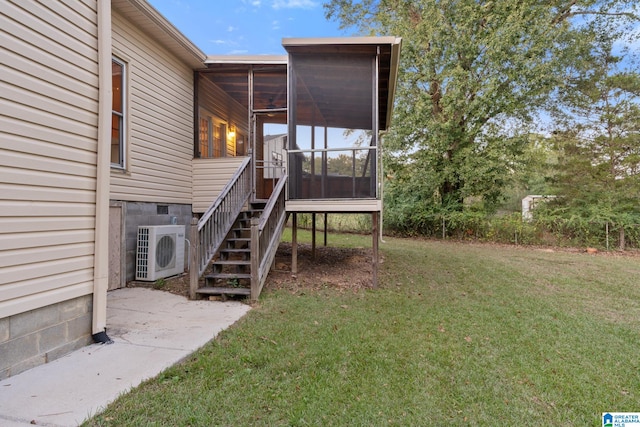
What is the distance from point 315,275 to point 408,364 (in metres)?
3.45

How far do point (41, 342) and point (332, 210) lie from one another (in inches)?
159

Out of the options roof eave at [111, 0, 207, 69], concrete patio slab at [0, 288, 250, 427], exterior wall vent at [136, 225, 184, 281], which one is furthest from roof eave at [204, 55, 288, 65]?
concrete patio slab at [0, 288, 250, 427]

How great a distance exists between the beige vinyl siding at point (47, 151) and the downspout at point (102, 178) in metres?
0.05

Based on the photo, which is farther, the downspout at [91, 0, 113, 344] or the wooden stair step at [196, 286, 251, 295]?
the wooden stair step at [196, 286, 251, 295]

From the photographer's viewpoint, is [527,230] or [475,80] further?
[475,80]

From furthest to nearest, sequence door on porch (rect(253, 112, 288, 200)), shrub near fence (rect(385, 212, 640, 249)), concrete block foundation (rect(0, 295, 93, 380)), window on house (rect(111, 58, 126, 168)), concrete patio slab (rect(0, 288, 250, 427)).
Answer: shrub near fence (rect(385, 212, 640, 249)), door on porch (rect(253, 112, 288, 200)), window on house (rect(111, 58, 126, 168)), concrete block foundation (rect(0, 295, 93, 380)), concrete patio slab (rect(0, 288, 250, 427))

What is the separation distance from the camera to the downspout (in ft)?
10.0

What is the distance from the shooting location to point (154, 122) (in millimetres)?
5992

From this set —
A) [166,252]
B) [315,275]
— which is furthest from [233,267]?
[315,275]

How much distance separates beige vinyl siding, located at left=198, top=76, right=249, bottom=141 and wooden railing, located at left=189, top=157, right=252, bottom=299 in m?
2.32

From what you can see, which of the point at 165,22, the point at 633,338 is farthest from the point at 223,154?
the point at 633,338

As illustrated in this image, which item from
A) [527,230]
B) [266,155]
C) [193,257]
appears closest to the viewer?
[193,257]

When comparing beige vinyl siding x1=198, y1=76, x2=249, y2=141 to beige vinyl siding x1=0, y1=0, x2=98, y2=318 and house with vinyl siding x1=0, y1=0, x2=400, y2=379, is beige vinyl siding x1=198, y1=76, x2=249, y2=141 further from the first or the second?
beige vinyl siding x1=0, y1=0, x2=98, y2=318

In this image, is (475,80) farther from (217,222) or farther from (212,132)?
(217,222)
